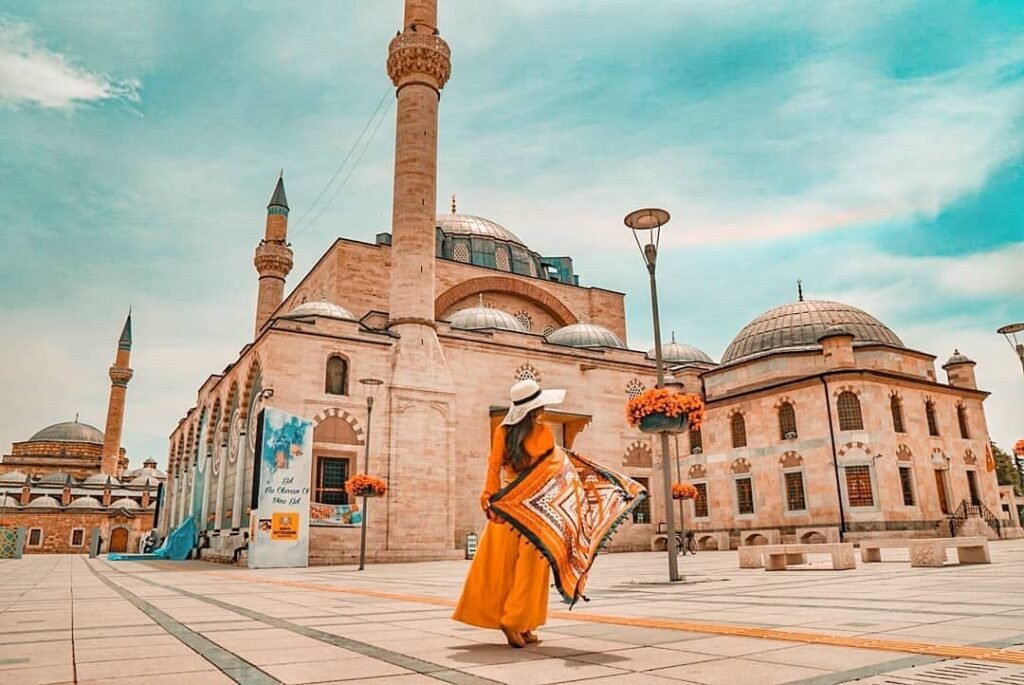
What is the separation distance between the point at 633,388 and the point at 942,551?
19.3 metres

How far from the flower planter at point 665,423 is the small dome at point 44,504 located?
50.6 metres

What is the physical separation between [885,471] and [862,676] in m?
23.8

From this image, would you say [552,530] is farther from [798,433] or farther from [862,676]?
[798,433]

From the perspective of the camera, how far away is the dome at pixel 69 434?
232 feet

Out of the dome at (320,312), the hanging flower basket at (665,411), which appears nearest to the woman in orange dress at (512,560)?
the hanging flower basket at (665,411)

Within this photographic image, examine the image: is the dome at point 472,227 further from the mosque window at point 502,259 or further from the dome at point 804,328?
the dome at point 804,328

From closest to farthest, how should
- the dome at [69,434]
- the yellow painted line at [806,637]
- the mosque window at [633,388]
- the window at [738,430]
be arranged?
the yellow painted line at [806,637]
the window at [738,430]
the mosque window at [633,388]
the dome at [69,434]

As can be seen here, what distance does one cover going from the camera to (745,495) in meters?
27.5

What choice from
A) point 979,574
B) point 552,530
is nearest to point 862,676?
point 552,530

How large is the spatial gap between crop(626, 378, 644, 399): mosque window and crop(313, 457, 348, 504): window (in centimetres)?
1318

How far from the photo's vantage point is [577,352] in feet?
97.8

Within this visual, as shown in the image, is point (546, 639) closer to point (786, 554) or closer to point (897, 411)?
point (786, 554)

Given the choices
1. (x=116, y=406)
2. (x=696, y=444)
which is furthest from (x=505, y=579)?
(x=116, y=406)

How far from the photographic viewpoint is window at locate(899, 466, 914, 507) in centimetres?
2434
